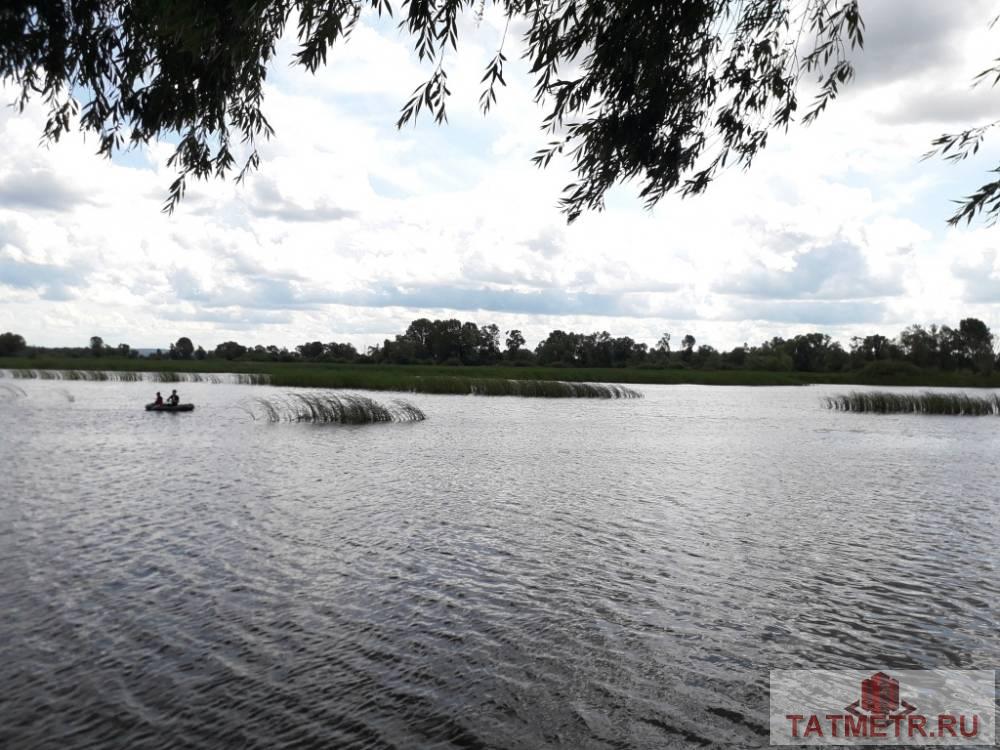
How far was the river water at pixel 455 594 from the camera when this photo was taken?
7.11 metres

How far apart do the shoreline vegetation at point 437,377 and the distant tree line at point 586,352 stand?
23290 millimetres

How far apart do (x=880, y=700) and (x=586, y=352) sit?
143 meters

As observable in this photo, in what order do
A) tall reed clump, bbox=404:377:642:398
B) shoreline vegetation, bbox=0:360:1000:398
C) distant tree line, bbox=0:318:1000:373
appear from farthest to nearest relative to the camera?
distant tree line, bbox=0:318:1000:373 < shoreline vegetation, bbox=0:360:1000:398 < tall reed clump, bbox=404:377:642:398

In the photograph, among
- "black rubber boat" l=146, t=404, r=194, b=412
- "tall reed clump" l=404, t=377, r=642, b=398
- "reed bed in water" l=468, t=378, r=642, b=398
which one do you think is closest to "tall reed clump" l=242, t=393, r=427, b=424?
"black rubber boat" l=146, t=404, r=194, b=412

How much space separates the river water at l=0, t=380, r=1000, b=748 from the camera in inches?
280

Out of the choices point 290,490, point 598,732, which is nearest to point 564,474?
point 290,490

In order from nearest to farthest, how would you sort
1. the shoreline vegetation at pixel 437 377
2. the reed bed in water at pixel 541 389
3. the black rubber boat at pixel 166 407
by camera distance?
the black rubber boat at pixel 166 407 < the reed bed in water at pixel 541 389 < the shoreline vegetation at pixel 437 377

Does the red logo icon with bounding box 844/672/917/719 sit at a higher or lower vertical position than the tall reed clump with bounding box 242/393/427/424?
lower

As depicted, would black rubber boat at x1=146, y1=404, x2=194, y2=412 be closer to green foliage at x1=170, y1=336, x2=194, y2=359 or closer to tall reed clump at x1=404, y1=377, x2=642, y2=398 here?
tall reed clump at x1=404, y1=377, x2=642, y2=398

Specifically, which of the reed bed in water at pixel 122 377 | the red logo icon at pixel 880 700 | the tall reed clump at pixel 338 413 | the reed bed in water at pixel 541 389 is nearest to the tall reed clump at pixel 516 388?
the reed bed in water at pixel 541 389

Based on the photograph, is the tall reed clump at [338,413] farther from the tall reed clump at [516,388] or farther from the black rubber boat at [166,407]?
the tall reed clump at [516,388]

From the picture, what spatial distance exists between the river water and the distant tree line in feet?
378

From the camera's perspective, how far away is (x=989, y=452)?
31.4 meters

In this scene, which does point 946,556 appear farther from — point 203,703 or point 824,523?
point 203,703
